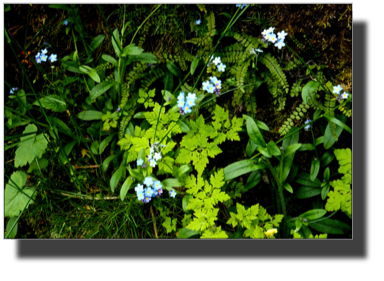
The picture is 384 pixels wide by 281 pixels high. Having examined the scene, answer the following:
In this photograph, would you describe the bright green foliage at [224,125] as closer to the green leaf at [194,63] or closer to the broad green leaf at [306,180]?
the green leaf at [194,63]

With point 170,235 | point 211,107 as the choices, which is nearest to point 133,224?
point 170,235

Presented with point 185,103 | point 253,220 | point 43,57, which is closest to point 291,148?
point 253,220

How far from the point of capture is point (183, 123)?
223cm

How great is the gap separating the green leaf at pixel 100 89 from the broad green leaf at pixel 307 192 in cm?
174

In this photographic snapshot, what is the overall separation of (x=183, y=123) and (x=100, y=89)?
0.75 m

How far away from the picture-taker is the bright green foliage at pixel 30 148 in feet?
7.57

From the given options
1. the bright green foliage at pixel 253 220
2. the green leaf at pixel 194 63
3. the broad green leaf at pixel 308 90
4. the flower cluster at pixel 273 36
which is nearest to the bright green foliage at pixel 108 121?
the green leaf at pixel 194 63

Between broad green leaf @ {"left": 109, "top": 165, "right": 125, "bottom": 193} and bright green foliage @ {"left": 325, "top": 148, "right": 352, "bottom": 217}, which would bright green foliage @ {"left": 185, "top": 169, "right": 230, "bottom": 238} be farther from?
bright green foliage @ {"left": 325, "top": 148, "right": 352, "bottom": 217}

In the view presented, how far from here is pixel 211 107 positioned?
95.2 inches

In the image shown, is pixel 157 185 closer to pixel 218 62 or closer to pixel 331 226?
pixel 218 62

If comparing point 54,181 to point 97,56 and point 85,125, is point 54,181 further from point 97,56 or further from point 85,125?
point 97,56

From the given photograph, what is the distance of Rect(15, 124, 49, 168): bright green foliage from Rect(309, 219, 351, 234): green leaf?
2.21m

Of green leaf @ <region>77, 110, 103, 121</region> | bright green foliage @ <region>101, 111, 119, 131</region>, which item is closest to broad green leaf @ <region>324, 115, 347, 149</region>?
bright green foliage @ <region>101, 111, 119, 131</region>

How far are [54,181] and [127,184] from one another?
85 cm
